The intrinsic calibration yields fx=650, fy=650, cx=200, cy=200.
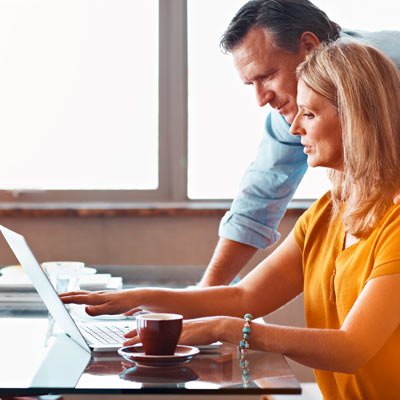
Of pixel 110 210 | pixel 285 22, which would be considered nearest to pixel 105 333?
pixel 285 22

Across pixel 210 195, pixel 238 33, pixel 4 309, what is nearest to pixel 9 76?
pixel 210 195

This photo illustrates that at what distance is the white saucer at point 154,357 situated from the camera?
2.94 ft

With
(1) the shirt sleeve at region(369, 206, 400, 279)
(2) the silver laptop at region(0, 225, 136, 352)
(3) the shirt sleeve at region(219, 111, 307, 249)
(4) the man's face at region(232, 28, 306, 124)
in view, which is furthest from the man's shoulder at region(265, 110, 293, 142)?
(2) the silver laptop at region(0, 225, 136, 352)

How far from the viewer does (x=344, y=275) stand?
1223 millimetres

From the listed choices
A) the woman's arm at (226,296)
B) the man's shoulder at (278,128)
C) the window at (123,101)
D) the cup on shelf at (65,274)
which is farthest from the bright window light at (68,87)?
the woman's arm at (226,296)

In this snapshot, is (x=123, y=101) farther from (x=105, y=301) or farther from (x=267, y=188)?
(x=105, y=301)

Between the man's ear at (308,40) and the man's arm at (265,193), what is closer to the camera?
the man's ear at (308,40)

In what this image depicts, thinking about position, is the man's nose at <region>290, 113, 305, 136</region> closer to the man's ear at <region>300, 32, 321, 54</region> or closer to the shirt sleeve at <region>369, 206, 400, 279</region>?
the shirt sleeve at <region>369, 206, 400, 279</region>

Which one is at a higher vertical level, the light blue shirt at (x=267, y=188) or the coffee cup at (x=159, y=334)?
the light blue shirt at (x=267, y=188)

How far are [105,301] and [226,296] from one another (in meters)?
0.29

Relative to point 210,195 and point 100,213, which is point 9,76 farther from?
point 210,195

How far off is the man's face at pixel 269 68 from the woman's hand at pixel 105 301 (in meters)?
0.71

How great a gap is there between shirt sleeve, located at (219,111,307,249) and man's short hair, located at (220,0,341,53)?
0.29 meters

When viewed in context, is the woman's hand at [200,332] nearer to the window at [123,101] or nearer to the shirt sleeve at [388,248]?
the shirt sleeve at [388,248]
